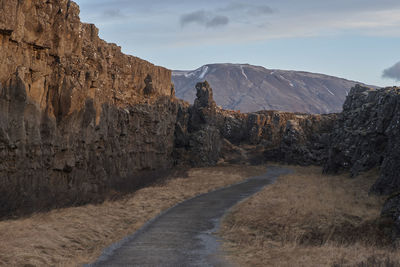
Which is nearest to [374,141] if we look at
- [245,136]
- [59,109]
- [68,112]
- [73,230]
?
[68,112]

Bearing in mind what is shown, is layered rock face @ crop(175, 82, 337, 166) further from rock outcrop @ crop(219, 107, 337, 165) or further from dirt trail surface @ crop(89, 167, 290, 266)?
dirt trail surface @ crop(89, 167, 290, 266)

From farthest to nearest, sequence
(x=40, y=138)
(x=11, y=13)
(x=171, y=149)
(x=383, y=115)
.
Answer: (x=171, y=149)
(x=383, y=115)
(x=40, y=138)
(x=11, y=13)

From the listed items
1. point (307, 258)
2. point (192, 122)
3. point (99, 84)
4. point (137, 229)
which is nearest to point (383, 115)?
point (99, 84)

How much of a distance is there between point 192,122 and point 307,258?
50.3 m

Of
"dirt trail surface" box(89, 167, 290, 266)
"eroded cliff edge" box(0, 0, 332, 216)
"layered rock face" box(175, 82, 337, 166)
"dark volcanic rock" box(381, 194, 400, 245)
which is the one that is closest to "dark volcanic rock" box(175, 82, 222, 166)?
"layered rock face" box(175, 82, 337, 166)

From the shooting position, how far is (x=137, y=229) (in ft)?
56.1

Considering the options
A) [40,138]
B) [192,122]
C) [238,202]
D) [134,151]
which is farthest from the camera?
[192,122]

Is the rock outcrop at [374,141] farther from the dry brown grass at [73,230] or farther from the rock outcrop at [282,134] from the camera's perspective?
the rock outcrop at [282,134]

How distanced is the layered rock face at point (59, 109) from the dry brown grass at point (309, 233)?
8293 millimetres

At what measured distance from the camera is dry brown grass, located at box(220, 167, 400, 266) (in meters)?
10.9

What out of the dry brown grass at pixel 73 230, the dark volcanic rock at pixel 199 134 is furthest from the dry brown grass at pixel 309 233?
the dark volcanic rock at pixel 199 134

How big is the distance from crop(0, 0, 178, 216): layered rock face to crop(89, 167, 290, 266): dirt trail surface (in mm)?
4770

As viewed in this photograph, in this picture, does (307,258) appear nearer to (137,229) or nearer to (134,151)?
(137,229)

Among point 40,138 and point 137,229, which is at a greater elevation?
point 40,138
